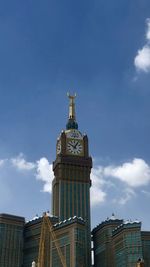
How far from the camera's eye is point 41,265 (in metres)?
195

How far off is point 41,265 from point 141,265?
89715 mm

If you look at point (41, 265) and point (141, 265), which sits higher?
point (41, 265)

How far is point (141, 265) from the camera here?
111 metres

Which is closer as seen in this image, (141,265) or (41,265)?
(141,265)
